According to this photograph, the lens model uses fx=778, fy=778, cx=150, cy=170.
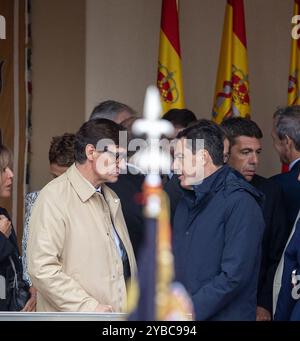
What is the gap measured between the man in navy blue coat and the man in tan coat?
0.24 metres

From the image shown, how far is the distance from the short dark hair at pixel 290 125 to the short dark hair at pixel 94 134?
1.02 meters

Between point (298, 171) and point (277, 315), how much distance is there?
803 mm

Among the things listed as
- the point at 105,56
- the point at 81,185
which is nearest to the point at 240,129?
the point at 81,185

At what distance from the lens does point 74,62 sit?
5277mm

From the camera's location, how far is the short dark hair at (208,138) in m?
2.77

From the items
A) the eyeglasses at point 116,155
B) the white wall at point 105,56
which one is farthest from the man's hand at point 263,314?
the white wall at point 105,56

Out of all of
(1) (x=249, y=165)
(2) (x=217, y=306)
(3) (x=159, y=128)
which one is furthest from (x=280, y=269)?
(3) (x=159, y=128)

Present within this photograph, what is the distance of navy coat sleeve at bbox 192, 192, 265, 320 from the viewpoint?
103 inches

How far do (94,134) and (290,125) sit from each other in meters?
1.12

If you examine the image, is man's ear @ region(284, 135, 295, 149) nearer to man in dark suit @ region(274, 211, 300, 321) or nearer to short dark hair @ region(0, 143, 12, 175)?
man in dark suit @ region(274, 211, 300, 321)

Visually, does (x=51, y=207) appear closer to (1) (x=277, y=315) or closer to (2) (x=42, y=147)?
(1) (x=277, y=315)

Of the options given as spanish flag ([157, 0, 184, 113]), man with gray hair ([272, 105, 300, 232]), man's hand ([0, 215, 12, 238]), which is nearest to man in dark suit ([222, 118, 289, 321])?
man with gray hair ([272, 105, 300, 232])

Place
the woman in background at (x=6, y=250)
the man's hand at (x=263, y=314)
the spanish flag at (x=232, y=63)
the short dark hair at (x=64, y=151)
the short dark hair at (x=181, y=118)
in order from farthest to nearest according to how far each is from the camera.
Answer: the spanish flag at (x=232, y=63) < the short dark hair at (x=181, y=118) < the short dark hair at (x=64, y=151) < the man's hand at (x=263, y=314) < the woman in background at (x=6, y=250)
